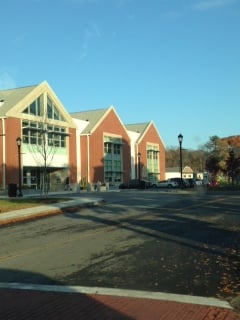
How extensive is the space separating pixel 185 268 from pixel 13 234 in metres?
8.61

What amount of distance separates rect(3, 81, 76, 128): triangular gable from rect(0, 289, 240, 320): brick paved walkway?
51.6 metres

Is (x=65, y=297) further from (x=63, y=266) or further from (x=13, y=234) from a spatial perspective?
(x=13, y=234)

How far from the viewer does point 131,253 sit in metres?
12.1

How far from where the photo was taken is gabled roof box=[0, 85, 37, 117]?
2320 inches

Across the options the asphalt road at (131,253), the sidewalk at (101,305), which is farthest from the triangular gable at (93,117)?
the sidewalk at (101,305)

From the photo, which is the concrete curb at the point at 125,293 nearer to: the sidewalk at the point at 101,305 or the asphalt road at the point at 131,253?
the sidewalk at the point at 101,305

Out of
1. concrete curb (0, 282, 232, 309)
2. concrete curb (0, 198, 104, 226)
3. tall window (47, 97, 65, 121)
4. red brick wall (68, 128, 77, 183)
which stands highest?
tall window (47, 97, 65, 121)

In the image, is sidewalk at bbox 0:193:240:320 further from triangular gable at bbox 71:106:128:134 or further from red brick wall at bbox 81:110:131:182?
triangular gable at bbox 71:106:128:134

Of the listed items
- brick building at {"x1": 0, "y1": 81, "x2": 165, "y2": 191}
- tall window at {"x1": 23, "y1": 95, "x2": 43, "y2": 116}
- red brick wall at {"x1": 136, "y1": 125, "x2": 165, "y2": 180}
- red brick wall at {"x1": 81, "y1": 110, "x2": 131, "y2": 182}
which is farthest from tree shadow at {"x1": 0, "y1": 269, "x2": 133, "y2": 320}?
red brick wall at {"x1": 136, "y1": 125, "x2": 165, "y2": 180}

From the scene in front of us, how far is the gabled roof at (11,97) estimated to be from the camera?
58925mm

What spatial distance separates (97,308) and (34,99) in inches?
2215

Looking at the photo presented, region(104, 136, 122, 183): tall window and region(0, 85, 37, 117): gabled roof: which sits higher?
region(0, 85, 37, 117): gabled roof

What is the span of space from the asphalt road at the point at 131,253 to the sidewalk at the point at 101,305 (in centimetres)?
49

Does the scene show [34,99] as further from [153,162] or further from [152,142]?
[153,162]
